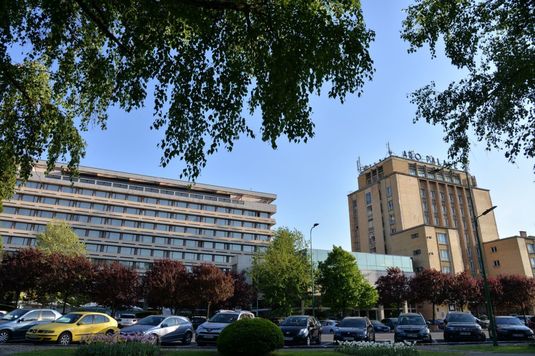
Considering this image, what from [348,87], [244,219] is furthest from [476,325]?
[244,219]

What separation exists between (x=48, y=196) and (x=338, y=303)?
189 feet

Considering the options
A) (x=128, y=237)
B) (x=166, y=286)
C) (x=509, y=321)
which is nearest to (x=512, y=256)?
(x=509, y=321)

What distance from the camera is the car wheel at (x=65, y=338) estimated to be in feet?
56.4

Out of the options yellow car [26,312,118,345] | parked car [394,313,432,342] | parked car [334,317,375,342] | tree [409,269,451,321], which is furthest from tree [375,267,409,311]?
yellow car [26,312,118,345]

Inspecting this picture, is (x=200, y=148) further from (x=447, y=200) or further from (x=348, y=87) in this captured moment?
(x=447, y=200)

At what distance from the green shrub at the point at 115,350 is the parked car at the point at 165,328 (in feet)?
18.7

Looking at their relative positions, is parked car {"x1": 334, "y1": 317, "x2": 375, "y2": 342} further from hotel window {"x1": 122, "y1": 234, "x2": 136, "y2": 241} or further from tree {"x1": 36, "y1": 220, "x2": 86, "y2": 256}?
hotel window {"x1": 122, "y1": 234, "x2": 136, "y2": 241}

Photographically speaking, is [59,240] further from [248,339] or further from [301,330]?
[248,339]

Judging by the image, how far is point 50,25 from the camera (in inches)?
362

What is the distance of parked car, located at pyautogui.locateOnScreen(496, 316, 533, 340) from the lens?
22.1 m

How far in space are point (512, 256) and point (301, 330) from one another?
75.0 meters

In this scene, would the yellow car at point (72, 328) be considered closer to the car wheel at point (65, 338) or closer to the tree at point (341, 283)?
the car wheel at point (65, 338)

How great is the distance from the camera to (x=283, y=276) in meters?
43.0

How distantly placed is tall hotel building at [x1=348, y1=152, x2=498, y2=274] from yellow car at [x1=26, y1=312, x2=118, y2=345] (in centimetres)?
6105
